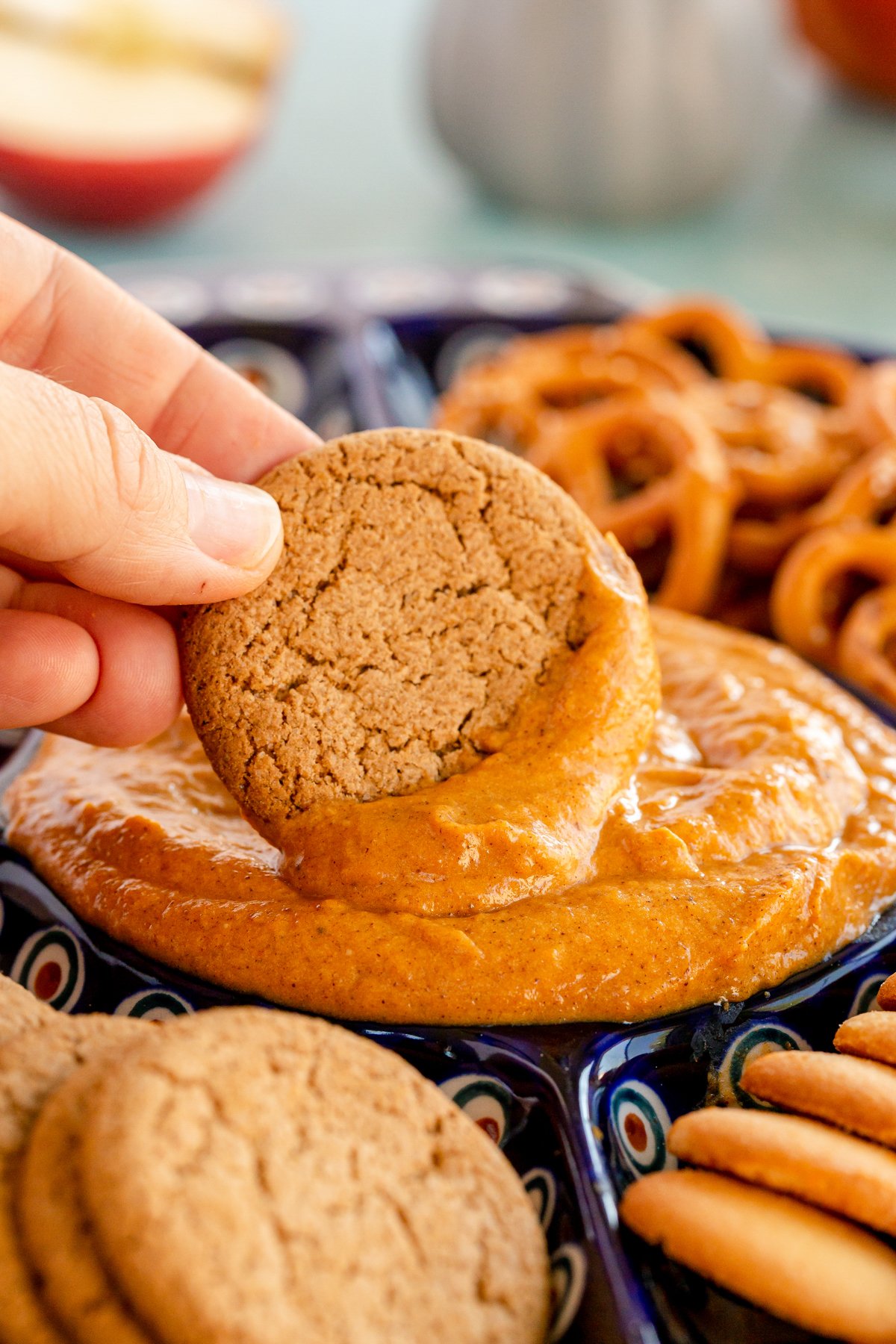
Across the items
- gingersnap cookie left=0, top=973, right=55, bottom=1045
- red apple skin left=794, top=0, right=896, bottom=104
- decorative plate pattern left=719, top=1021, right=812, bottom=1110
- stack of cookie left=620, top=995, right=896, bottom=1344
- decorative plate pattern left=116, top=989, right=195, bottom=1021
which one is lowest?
decorative plate pattern left=116, top=989, right=195, bottom=1021

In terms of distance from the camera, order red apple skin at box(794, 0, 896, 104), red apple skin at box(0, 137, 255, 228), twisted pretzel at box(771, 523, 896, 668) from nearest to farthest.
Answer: twisted pretzel at box(771, 523, 896, 668) < red apple skin at box(0, 137, 255, 228) < red apple skin at box(794, 0, 896, 104)

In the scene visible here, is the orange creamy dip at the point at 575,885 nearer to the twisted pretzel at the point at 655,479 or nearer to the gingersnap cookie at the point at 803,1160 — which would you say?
the gingersnap cookie at the point at 803,1160

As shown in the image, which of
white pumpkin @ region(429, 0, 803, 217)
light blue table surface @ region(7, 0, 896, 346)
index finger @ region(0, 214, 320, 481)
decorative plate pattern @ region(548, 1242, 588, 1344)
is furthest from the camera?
light blue table surface @ region(7, 0, 896, 346)

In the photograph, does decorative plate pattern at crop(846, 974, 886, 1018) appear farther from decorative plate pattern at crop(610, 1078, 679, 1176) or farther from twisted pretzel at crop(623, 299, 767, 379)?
twisted pretzel at crop(623, 299, 767, 379)

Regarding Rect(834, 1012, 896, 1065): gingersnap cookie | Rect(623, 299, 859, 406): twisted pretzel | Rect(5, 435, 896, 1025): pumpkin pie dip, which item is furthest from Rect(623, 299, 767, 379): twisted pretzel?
Rect(834, 1012, 896, 1065): gingersnap cookie

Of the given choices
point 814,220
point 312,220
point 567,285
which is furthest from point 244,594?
point 814,220

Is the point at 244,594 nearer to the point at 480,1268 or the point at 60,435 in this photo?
the point at 60,435

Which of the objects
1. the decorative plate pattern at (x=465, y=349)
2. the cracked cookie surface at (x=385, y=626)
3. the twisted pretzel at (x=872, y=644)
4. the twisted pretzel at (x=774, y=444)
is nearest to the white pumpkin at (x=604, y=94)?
the decorative plate pattern at (x=465, y=349)
